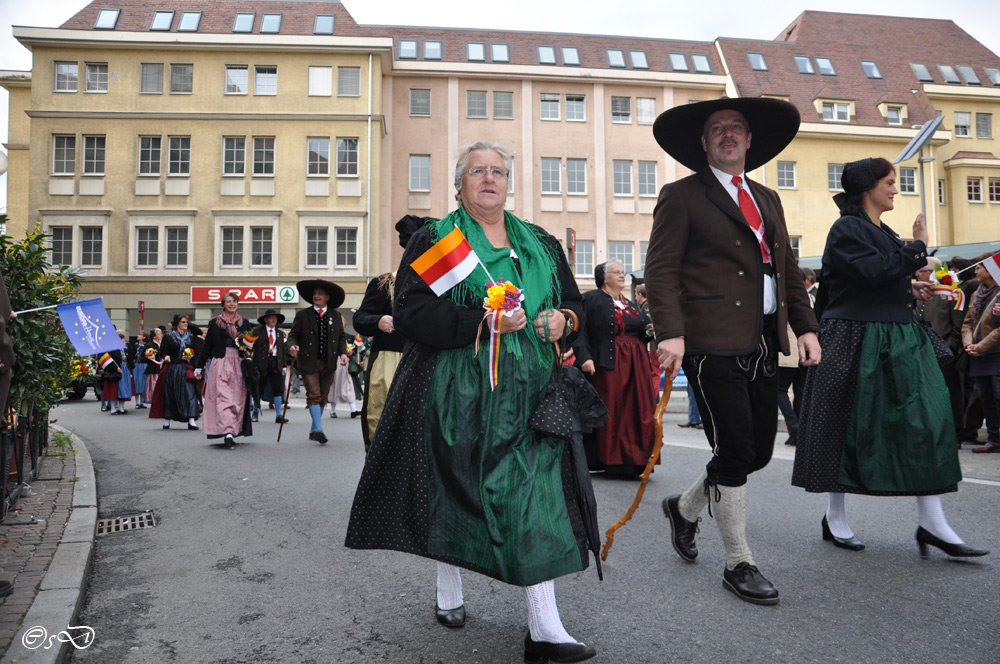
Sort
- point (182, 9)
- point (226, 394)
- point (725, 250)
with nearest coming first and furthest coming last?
point (725, 250), point (226, 394), point (182, 9)

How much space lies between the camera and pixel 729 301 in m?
3.77

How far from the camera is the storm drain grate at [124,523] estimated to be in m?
5.39

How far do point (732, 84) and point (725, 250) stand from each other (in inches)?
1566

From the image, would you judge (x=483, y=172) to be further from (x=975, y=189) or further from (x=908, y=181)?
(x=975, y=189)

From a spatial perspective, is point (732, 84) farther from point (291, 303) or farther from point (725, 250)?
point (725, 250)

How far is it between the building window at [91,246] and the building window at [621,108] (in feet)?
77.2

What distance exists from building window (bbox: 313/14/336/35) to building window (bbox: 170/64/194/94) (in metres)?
5.61

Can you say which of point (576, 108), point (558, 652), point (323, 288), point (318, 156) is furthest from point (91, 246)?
point (558, 652)

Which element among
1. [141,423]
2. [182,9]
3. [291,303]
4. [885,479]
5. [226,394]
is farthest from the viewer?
A: [182,9]

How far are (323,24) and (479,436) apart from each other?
38.4 metres

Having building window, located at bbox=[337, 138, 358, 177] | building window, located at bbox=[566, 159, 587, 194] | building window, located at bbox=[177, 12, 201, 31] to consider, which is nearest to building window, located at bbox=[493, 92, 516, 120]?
building window, located at bbox=[566, 159, 587, 194]

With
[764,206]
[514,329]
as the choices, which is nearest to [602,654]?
[514,329]

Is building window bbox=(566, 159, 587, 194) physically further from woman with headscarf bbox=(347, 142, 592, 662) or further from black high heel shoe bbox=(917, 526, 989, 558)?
woman with headscarf bbox=(347, 142, 592, 662)

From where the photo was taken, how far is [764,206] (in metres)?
4.03
